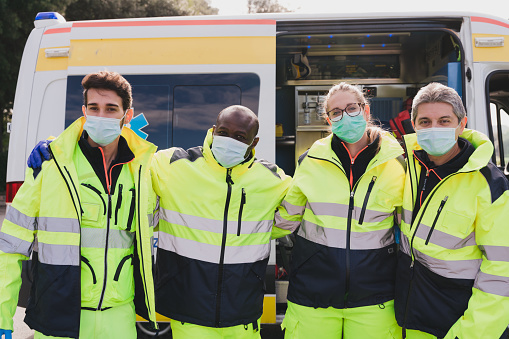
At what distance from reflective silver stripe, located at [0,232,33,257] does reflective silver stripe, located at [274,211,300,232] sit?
50.1 inches

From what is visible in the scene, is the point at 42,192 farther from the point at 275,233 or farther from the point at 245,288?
the point at 275,233

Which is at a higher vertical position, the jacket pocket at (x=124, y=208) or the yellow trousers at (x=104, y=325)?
the jacket pocket at (x=124, y=208)

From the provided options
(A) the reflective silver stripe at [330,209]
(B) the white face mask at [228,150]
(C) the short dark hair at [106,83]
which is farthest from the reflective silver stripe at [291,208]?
(C) the short dark hair at [106,83]

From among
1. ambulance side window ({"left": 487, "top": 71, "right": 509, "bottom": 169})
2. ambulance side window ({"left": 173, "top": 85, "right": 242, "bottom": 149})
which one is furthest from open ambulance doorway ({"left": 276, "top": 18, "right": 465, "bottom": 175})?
ambulance side window ({"left": 173, "top": 85, "right": 242, "bottom": 149})

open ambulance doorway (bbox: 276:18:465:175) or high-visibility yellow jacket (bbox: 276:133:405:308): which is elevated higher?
open ambulance doorway (bbox: 276:18:465:175)

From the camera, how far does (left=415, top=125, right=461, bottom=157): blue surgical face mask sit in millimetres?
2031

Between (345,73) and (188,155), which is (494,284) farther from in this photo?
(345,73)

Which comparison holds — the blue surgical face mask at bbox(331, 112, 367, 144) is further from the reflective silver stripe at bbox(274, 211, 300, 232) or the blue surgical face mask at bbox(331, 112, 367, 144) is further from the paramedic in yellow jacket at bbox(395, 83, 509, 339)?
the reflective silver stripe at bbox(274, 211, 300, 232)

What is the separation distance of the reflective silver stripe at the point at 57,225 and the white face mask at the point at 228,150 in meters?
0.75

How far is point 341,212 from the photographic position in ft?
7.00

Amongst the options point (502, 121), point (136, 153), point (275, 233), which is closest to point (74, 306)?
point (136, 153)

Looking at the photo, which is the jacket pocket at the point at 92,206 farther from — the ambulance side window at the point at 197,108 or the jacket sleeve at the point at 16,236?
the ambulance side window at the point at 197,108

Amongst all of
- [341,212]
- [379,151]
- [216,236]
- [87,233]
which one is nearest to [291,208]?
[341,212]

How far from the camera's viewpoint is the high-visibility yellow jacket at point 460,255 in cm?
183
